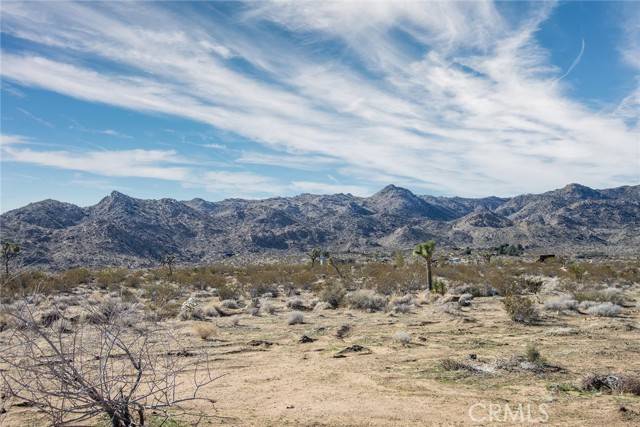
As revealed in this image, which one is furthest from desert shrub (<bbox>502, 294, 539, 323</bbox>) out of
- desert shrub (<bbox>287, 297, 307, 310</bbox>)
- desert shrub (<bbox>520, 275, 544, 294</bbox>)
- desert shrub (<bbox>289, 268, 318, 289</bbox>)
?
desert shrub (<bbox>289, 268, 318, 289</bbox>)

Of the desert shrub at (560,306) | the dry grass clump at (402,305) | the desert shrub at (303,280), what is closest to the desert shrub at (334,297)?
the dry grass clump at (402,305)

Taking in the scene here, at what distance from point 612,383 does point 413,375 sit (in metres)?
4.33

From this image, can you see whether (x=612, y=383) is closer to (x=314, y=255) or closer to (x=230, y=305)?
(x=230, y=305)

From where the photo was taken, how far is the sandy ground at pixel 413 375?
9.05 meters

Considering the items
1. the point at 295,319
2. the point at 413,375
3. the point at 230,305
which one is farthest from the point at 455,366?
the point at 230,305

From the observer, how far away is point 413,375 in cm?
1195

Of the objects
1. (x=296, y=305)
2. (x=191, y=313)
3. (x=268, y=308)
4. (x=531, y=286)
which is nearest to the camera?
(x=191, y=313)

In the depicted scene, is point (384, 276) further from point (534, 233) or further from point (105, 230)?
point (534, 233)

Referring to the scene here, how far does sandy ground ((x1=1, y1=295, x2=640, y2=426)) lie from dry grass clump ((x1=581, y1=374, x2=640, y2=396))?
1.14 feet

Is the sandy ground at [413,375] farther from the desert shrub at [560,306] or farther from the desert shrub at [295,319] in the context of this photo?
the desert shrub at [560,306]

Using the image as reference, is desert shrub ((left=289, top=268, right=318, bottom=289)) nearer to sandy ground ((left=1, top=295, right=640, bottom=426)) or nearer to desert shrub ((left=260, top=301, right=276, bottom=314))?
desert shrub ((left=260, top=301, right=276, bottom=314))

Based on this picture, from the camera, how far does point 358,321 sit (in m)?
21.4

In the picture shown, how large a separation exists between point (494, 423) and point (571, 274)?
119 ft

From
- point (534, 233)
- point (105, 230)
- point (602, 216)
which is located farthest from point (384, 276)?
point (602, 216)
